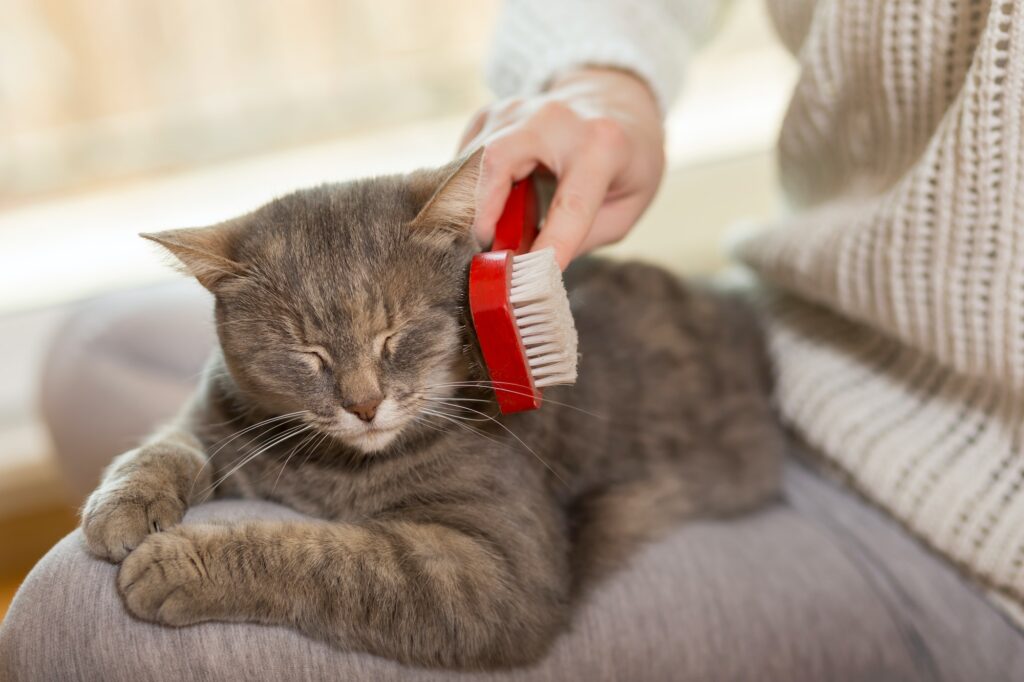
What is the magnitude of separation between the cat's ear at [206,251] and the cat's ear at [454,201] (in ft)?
0.66

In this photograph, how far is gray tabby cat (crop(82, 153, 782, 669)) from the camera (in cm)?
80

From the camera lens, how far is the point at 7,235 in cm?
208

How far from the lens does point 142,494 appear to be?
845mm

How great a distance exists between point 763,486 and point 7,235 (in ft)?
6.10

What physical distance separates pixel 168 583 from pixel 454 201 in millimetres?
443

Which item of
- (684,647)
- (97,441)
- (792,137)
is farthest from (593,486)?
(97,441)

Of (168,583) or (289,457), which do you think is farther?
(289,457)

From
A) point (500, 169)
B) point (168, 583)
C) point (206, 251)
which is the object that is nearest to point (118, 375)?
point (206, 251)

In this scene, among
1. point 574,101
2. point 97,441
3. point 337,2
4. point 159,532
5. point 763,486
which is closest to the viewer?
point 159,532

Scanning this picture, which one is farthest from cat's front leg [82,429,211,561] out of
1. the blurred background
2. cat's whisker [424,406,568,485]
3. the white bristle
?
the blurred background

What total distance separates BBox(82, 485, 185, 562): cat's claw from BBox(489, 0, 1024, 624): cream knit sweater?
706mm

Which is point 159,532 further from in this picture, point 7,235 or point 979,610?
point 7,235

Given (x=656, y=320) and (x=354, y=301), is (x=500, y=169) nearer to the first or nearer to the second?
(x=354, y=301)

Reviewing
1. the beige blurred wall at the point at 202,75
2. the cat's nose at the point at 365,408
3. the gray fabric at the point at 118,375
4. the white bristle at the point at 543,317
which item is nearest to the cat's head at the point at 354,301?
the cat's nose at the point at 365,408
